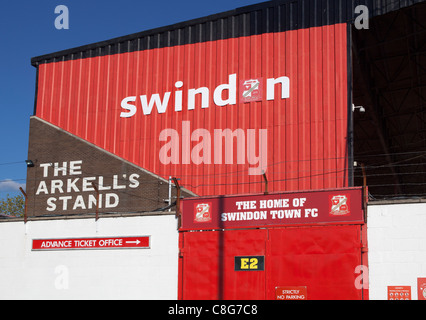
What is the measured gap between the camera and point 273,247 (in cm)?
1873

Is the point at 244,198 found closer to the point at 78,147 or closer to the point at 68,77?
the point at 78,147

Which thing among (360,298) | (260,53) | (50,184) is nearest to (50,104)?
(50,184)

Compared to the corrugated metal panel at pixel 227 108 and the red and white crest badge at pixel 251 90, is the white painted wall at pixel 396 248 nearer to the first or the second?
the corrugated metal panel at pixel 227 108

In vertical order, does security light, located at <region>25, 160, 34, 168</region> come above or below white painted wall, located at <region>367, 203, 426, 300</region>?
above

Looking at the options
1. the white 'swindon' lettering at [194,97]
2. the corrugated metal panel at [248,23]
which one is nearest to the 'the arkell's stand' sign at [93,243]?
the white 'swindon' lettering at [194,97]

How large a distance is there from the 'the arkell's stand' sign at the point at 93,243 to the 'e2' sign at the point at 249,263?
3.53 m

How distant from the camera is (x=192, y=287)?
19.4 metres

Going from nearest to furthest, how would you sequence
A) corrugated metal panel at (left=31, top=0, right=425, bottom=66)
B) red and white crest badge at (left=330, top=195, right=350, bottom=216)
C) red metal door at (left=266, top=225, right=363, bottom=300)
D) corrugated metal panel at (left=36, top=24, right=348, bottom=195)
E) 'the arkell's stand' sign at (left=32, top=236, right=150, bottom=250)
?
red metal door at (left=266, top=225, right=363, bottom=300), red and white crest badge at (left=330, top=195, right=350, bottom=216), 'the arkell's stand' sign at (left=32, top=236, right=150, bottom=250), corrugated metal panel at (left=36, top=24, right=348, bottom=195), corrugated metal panel at (left=31, top=0, right=425, bottom=66)

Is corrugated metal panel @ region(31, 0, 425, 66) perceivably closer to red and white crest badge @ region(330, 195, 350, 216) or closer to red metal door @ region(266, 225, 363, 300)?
red and white crest badge @ region(330, 195, 350, 216)

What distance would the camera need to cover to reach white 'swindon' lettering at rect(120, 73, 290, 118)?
90.9 feet

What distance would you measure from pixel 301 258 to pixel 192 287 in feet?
13.5

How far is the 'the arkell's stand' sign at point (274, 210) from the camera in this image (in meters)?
18.0

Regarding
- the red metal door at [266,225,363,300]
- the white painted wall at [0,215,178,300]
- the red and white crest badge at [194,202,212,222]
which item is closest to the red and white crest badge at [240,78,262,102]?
the red and white crest badge at [194,202,212,222]

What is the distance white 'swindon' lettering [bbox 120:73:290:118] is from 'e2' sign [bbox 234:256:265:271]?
35.9 feet
